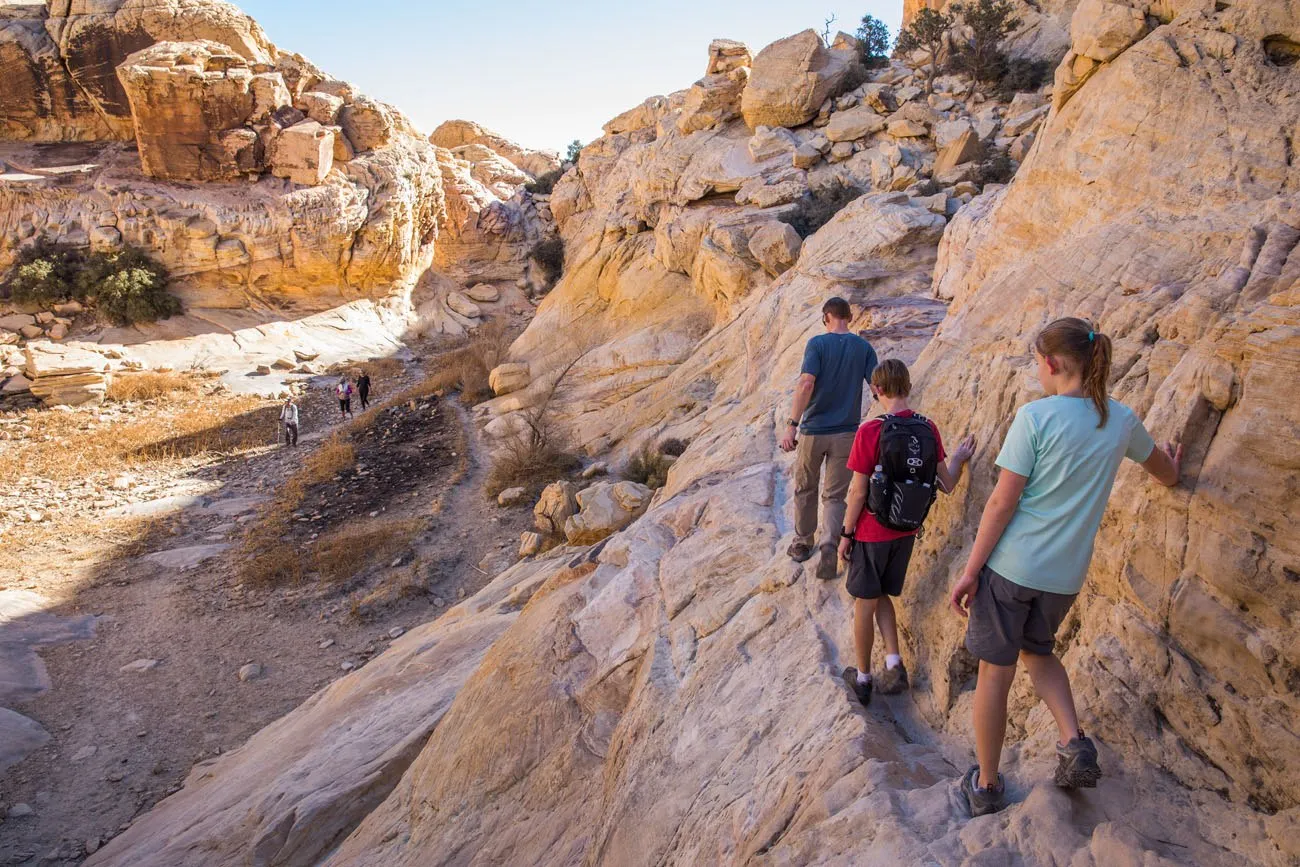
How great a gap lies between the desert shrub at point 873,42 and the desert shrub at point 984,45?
2297mm

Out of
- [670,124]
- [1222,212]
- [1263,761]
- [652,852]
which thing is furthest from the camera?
[670,124]

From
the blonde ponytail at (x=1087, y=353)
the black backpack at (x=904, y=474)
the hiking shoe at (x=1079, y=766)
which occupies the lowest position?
the hiking shoe at (x=1079, y=766)

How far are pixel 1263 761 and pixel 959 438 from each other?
7.12ft

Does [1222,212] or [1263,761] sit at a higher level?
[1222,212]

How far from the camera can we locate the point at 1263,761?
2.15 m

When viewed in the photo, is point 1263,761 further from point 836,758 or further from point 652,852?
point 652,852

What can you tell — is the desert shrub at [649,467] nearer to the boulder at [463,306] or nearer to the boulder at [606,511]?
the boulder at [606,511]

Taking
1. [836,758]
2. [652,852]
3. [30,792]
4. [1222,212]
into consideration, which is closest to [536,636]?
[652,852]

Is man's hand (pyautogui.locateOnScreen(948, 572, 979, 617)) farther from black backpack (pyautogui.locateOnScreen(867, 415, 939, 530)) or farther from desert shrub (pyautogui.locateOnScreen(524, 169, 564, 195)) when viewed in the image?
desert shrub (pyautogui.locateOnScreen(524, 169, 564, 195))

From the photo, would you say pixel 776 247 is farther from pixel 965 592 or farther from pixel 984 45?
pixel 965 592

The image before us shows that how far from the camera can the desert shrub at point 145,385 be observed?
831 inches

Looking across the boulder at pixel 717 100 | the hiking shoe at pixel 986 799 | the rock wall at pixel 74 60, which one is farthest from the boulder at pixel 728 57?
the rock wall at pixel 74 60

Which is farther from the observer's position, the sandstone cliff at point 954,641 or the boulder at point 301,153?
the boulder at point 301,153

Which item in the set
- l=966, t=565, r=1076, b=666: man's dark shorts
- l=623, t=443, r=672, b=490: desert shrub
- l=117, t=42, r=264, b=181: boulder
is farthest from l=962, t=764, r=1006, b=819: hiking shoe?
l=117, t=42, r=264, b=181: boulder
